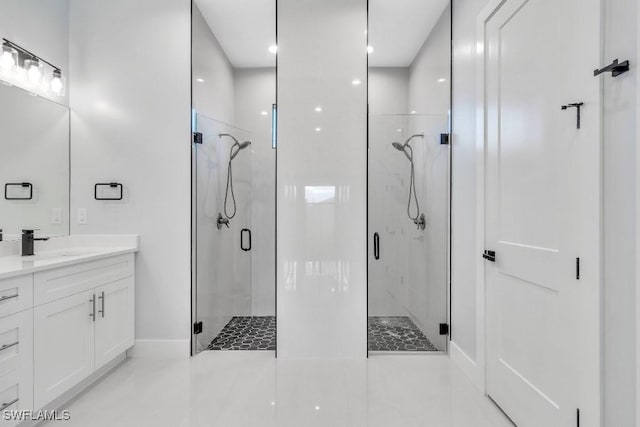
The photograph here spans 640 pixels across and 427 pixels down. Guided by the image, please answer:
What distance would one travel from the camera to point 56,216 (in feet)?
8.68

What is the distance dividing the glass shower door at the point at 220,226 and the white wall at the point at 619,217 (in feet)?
8.78

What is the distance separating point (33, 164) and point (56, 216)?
1.46 ft

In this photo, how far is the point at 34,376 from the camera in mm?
1779

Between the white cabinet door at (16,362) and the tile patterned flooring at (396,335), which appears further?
the tile patterned flooring at (396,335)

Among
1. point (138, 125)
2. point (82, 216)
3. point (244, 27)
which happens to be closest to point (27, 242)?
point (82, 216)

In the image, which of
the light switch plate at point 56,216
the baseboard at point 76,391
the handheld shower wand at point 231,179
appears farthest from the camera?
the handheld shower wand at point 231,179

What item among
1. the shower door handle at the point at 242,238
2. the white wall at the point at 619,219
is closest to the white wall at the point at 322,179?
the shower door handle at the point at 242,238

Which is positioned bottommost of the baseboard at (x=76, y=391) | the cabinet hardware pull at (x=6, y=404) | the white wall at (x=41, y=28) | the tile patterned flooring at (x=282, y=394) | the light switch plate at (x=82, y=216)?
the tile patterned flooring at (x=282, y=394)

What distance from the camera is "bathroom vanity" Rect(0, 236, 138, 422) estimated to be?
1673 millimetres

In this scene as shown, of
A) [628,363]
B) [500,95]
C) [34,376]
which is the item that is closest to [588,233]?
[628,363]

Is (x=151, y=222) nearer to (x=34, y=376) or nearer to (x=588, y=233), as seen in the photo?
(x=34, y=376)

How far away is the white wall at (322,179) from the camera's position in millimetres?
2766

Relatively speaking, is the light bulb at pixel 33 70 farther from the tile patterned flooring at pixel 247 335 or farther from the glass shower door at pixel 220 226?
the tile patterned flooring at pixel 247 335

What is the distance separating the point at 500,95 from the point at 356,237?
1.45 m
